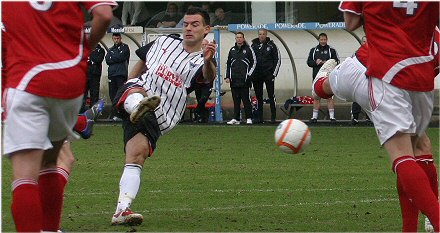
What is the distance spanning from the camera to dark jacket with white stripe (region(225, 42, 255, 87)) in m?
24.8

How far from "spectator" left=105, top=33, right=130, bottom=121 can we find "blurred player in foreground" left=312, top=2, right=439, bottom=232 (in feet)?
60.9

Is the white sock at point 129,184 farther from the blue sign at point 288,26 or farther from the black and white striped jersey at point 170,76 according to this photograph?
the blue sign at point 288,26

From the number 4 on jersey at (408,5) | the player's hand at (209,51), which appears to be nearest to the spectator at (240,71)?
the player's hand at (209,51)

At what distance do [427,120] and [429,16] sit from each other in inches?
31.1

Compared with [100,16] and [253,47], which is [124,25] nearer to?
[253,47]

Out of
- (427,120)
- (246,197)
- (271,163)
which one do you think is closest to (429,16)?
(427,120)

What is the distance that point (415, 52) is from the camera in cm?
758

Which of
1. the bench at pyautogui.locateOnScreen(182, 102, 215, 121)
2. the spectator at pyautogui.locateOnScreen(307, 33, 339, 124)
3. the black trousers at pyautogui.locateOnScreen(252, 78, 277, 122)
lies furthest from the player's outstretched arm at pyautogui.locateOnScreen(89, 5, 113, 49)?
the bench at pyautogui.locateOnScreen(182, 102, 215, 121)

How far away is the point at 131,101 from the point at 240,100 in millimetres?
16096

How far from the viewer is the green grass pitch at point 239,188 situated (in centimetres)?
927

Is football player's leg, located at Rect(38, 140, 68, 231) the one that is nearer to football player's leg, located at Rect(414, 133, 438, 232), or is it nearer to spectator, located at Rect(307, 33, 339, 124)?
football player's leg, located at Rect(414, 133, 438, 232)

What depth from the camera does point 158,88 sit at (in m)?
9.68

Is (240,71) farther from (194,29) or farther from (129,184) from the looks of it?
(129,184)

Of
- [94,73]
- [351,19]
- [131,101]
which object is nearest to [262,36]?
[94,73]
